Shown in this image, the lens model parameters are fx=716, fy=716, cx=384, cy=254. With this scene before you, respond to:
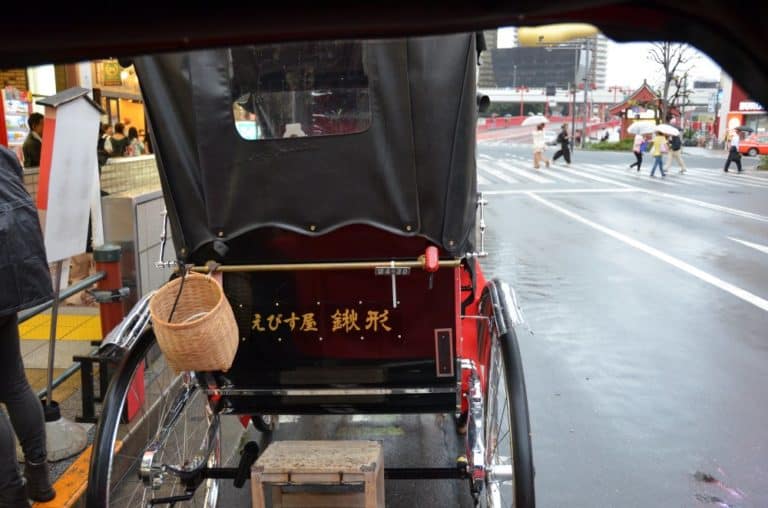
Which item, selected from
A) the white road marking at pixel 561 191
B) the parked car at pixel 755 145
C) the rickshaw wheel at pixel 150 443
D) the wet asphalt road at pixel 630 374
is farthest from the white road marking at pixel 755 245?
the parked car at pixel 755 145

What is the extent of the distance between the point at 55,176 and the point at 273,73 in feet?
4.86

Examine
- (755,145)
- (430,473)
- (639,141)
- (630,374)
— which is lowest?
(630,374)

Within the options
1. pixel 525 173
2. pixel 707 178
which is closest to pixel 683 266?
pixel 707 178

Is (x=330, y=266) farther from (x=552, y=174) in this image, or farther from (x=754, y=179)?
(x=754, y=179)

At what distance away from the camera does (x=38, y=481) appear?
11.6ft

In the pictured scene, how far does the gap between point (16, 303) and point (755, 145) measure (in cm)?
4141

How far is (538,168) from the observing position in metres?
29.7

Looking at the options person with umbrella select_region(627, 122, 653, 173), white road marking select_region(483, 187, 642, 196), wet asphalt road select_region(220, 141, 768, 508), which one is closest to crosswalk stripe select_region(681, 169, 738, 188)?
person with umbrella select_region(627, 122, 653, 173)

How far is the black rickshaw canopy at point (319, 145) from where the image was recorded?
9.85ft

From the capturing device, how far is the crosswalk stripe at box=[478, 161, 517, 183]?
79.9ft

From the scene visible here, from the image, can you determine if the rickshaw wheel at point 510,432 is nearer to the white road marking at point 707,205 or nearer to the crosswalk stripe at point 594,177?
the white road marking at point 707,205

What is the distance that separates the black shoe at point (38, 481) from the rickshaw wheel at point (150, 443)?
0.30m

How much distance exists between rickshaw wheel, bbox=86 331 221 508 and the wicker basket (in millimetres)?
249

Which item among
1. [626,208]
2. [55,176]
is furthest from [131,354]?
[626,208]
